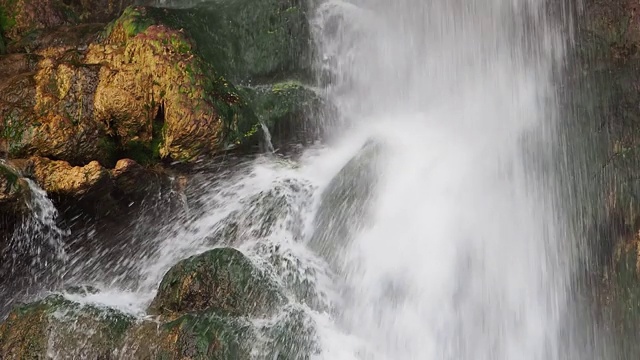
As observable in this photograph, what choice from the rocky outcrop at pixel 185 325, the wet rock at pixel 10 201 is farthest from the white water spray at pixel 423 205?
the wet rock at pixel 10 201

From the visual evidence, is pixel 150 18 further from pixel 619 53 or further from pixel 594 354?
pixel 594 354

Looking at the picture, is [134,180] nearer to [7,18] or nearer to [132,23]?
[132,23]

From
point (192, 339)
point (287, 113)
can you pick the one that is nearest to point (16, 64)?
point (287, 113)

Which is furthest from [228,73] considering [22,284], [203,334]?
[203,334]

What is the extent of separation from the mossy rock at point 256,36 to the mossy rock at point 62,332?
4.27 meters

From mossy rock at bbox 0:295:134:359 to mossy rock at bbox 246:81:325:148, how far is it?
3.89 m

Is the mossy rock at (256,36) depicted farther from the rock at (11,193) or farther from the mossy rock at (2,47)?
the rock at (11,193)

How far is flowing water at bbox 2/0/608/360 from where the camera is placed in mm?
6789

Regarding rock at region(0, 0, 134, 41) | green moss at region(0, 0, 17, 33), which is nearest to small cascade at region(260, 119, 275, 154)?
rock at region(0, 0, 134, 41)

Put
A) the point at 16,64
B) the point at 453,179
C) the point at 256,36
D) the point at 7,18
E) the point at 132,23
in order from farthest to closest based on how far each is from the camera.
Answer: the point at 7,18 < the point at 256,36 < the point at 16,64 < the point at 132,23 < the point at 453,179

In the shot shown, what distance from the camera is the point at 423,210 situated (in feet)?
25.3

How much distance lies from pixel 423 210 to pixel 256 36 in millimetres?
3765

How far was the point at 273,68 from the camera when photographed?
9.77 meters

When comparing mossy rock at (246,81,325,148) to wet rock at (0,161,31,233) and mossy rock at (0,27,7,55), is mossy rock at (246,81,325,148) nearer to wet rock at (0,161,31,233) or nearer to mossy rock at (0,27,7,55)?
wet rock at (0,161,31,233)
